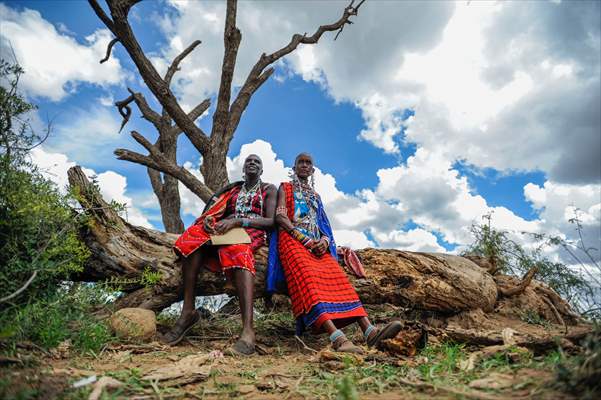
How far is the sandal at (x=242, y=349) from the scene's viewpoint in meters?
3.79

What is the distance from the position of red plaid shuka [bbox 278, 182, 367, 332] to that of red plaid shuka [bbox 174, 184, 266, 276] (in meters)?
0.40

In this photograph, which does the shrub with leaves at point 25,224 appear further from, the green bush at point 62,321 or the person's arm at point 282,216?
the person's arm at point 282,216

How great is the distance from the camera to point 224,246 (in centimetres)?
445

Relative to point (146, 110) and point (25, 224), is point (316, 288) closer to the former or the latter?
point (25, 224)

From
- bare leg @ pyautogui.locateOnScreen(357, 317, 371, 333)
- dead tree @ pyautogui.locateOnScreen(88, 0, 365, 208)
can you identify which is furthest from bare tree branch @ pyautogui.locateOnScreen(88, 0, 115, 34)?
bare leg @ pyautogui.locateOnScreen(357, 317, 371, 333)

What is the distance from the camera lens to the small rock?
3.84 meters

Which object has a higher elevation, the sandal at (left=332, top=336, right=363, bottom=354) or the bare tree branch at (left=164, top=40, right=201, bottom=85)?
the bare tree branch at (left=164, top=40, right=201, bottom=85)

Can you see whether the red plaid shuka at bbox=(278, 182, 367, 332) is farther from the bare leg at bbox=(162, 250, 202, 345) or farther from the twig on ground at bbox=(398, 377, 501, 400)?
the twig on ground at bbox=(398, 377, 501, 400)

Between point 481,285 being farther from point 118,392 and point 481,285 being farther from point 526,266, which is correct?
point 118,392

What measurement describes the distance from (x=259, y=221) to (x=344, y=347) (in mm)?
1824

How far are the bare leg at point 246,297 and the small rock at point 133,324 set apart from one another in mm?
954

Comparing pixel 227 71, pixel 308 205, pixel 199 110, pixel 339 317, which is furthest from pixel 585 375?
pixel 199 110

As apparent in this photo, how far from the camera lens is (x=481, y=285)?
550 cm

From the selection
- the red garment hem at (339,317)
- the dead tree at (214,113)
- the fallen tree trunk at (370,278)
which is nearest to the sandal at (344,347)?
the red garment hem at (339,317)
